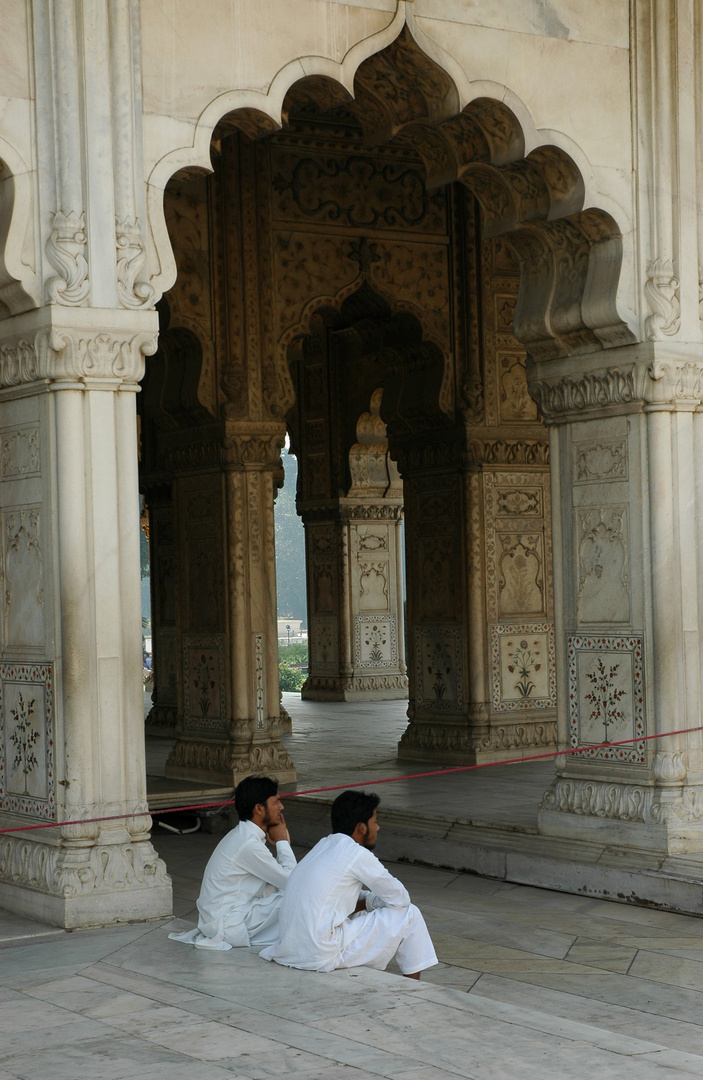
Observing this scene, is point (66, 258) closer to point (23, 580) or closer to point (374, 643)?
point (23, 580)

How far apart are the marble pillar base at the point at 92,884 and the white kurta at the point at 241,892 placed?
56 cm

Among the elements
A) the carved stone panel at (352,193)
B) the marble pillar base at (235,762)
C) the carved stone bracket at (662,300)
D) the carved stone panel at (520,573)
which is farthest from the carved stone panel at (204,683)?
the carved stone bracket at (662,300)

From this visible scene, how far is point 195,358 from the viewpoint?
11.2 meters

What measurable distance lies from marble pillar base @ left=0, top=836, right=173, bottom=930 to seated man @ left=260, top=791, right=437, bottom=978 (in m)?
1.03

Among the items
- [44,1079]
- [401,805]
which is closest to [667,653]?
[401,805]

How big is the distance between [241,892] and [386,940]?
72cm

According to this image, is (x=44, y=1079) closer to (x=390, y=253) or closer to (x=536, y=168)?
(x=536, y=168)

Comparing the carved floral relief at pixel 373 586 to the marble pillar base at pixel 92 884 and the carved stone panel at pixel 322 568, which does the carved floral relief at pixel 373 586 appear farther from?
the marble pillar base at pixel 92 884

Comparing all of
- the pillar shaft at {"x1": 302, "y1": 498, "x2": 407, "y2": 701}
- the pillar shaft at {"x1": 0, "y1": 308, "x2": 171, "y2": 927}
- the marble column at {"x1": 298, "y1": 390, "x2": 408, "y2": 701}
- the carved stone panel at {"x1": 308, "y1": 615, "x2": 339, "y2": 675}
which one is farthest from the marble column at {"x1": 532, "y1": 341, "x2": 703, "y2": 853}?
the carved stone panel at {"x1": 308, "y1": 615, "x2": 339, "y2": 675}

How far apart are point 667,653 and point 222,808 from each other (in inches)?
155

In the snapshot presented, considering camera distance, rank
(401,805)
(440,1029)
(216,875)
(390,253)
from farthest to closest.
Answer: (390,253) < (401,805) < (216,875) < (440,1029)

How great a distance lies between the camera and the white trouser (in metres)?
5.65

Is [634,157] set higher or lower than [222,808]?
higher

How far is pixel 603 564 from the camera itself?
8.24 m
